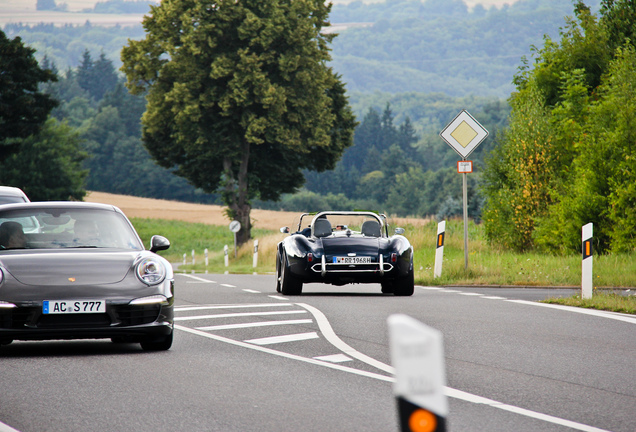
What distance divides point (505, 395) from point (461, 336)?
11.4 ft

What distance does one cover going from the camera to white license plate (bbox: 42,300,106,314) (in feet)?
27.5

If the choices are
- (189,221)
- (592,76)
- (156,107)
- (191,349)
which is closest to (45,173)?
(189,221)

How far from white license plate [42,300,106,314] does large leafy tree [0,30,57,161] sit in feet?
149

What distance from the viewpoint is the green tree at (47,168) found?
256ft

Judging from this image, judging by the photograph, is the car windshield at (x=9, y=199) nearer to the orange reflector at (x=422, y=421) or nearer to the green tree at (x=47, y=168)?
the orange reflector at (x=422, y=421)

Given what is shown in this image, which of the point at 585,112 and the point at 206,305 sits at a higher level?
the point at 585,112

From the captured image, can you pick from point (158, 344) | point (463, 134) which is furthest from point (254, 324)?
point (463, 134)

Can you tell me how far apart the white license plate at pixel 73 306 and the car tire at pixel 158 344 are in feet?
2.47

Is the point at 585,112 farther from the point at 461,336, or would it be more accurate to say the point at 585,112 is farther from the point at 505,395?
the point at 505,395

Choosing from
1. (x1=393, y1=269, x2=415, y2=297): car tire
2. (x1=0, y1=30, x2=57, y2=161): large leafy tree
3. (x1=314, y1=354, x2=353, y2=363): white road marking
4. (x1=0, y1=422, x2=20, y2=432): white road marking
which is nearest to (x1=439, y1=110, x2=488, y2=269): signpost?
(x1=393, y1=269, x2=415, y2=297): car tire

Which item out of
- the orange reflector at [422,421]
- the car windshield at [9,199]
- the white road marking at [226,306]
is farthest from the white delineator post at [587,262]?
the orange reflector at [422,421]

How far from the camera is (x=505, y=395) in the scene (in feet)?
22.1

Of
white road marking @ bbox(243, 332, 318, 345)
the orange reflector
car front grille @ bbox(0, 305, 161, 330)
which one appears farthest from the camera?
white road marking @ bbox(243, 332, 318, 345)

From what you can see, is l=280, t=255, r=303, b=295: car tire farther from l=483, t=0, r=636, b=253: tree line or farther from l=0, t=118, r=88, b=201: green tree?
l=0, t=118, r=88, b=201: green tree
